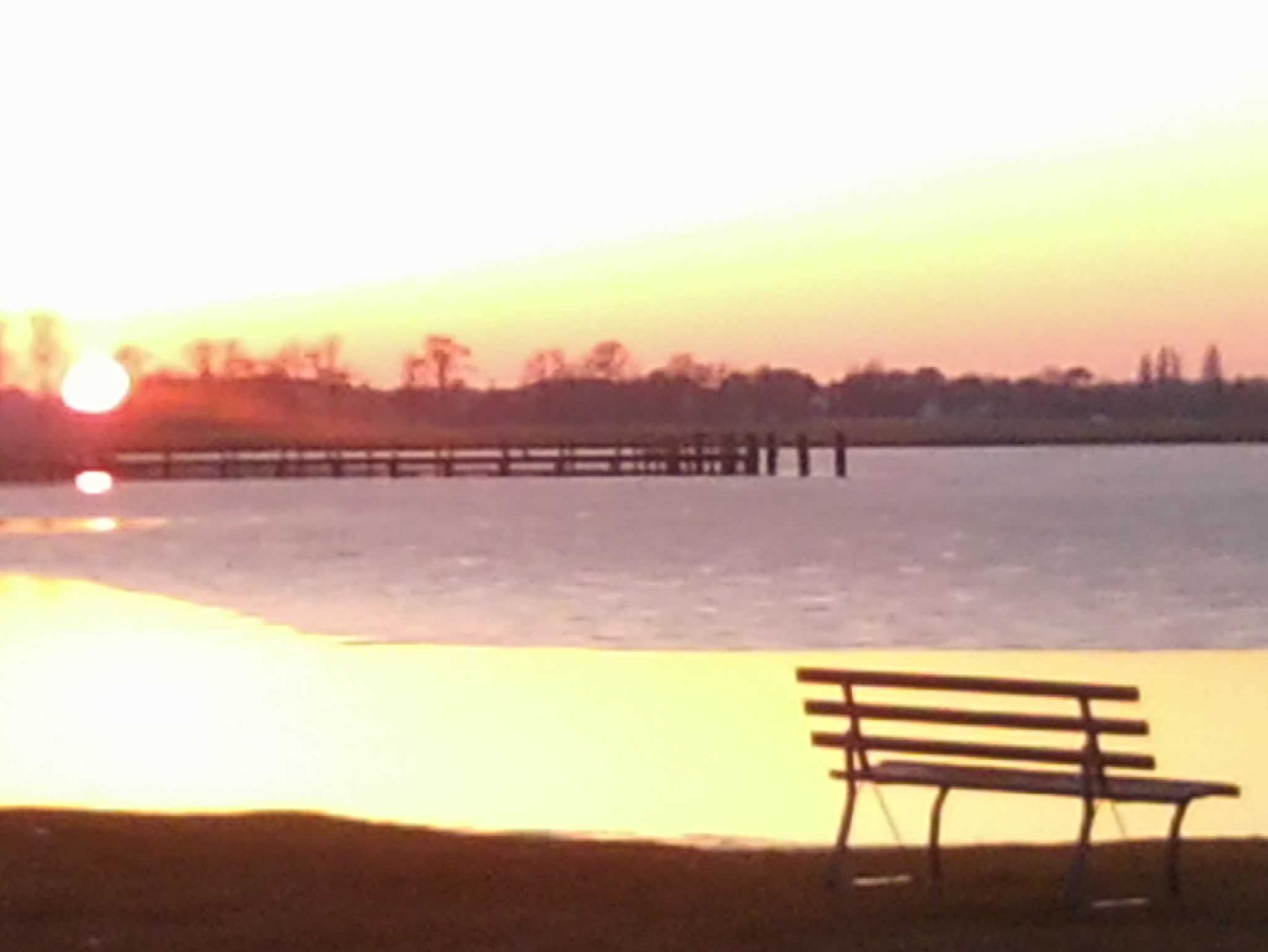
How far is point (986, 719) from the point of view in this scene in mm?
9453

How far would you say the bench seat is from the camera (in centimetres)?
910

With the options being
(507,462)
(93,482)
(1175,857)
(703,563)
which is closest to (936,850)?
(1175,857)

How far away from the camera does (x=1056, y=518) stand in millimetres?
80500

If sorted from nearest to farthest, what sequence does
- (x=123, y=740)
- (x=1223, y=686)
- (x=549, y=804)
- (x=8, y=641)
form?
(x=549, y=804) < (x=123, y=740) < (x=1223, y=686) < (x=8, y=641)

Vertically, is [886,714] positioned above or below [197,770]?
above

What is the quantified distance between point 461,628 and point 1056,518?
164ft

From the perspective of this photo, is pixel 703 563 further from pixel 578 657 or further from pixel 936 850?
pixel 936 850

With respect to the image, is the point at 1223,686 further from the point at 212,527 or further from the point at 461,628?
the point at 212,527

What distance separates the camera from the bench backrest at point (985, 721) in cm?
916

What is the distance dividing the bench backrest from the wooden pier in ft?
337

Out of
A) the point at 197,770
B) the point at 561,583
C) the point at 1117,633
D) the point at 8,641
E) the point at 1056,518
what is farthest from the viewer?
the point at 1056,518

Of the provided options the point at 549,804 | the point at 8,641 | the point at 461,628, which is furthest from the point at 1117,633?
the point at 549,804

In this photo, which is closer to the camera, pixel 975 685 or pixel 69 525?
pixel 975 685

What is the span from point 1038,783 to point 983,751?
0.83 ft
